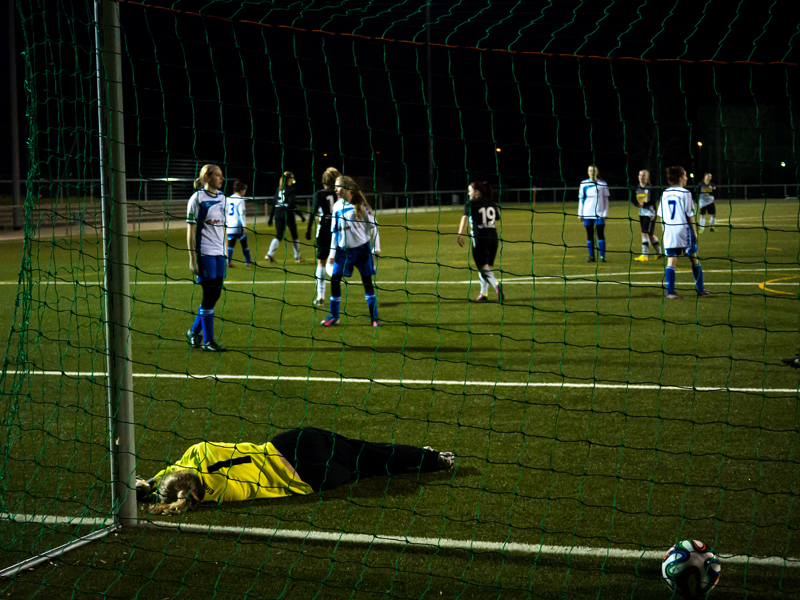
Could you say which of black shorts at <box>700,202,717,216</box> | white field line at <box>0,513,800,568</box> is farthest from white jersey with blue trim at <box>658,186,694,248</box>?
black shorts at <box>700,202,717,216</box>

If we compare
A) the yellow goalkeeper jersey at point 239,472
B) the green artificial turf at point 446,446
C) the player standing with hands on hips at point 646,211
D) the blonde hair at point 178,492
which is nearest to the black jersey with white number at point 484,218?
the green artificial turf at point 446,446

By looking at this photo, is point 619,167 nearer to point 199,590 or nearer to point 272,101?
point 272,101

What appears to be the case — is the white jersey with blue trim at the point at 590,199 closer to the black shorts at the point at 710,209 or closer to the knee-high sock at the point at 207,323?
the knee-high sock at the point at 207,323

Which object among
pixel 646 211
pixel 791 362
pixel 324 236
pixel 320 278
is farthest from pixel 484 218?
pixel 646 211

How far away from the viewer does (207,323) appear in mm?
8398

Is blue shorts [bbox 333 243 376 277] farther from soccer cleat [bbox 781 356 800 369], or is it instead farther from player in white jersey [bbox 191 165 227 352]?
soccer cleat [bbox 781 356 800 369]

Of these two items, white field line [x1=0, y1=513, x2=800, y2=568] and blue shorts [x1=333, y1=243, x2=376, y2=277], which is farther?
blue shorts [x1=333, y1=243, x2=376, y2=277]

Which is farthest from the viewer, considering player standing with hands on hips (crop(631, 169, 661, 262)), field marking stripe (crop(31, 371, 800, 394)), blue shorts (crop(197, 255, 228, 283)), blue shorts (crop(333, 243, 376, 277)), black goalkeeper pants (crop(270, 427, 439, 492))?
player standing with hands on hips (crop(631, 169, 661, 262))

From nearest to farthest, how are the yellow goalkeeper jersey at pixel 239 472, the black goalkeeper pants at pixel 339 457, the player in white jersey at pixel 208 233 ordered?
1. the yellow goalkeeper jersey at pixel 239 472
2. the black goalkeeper pants at pixel 339 457
3. the player in white jersey at pixel 208 233

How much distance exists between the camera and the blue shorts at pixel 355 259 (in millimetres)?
9398

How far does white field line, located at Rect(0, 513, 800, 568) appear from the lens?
11.9 feet

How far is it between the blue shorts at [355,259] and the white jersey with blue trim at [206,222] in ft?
5.68

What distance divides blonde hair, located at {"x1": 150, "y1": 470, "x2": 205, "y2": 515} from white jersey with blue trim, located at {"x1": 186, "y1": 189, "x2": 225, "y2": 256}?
3.87 meters

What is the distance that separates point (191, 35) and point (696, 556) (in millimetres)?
46118
